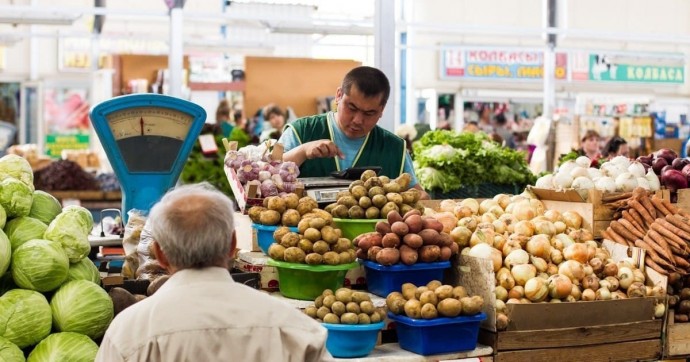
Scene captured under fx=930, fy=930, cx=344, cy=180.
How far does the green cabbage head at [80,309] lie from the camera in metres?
3.02

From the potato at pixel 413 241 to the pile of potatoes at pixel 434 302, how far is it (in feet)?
0.51

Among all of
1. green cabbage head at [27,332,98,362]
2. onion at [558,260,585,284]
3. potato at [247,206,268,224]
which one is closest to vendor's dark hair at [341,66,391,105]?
potato at [247,206,268,224]

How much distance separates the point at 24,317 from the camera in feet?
9.68

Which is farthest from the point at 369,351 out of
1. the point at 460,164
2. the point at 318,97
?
the point at 318,97

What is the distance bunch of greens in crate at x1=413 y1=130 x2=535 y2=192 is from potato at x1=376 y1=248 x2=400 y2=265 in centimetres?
354

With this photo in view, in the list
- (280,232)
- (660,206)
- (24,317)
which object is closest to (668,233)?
(660,206)

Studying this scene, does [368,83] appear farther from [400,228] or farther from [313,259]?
[313,259]

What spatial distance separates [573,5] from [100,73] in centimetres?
999

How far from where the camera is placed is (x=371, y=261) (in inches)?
139

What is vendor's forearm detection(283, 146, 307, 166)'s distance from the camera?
410cm

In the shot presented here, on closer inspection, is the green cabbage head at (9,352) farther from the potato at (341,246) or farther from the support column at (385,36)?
the support column at (385,36)

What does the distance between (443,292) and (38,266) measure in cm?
138

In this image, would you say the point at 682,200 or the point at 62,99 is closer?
the point at 682,200

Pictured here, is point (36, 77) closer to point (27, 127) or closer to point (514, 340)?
point (27, 127)
